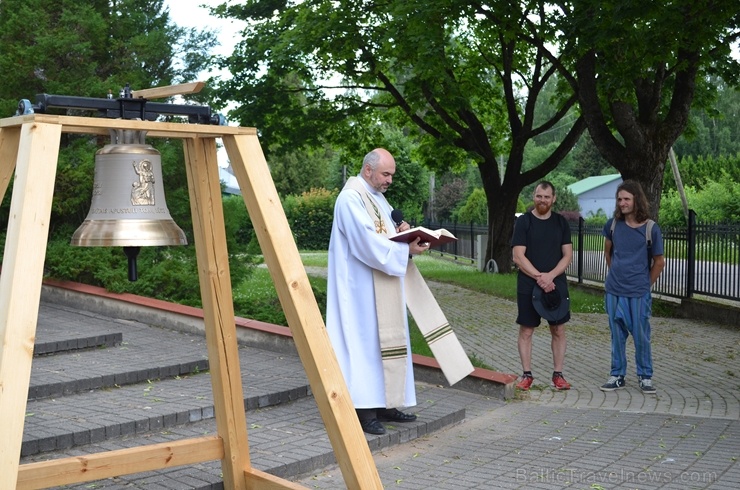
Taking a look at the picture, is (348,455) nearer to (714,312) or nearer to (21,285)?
(21,285)

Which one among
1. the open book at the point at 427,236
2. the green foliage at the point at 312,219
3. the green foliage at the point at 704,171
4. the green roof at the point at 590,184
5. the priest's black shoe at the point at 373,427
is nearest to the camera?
the open book at the point at 427,236

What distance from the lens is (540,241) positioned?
29.6 ft

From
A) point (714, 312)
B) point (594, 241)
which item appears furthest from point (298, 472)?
point (594, 241)

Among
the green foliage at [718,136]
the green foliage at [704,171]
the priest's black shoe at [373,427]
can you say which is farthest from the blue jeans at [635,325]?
the green foliage at [718,136]

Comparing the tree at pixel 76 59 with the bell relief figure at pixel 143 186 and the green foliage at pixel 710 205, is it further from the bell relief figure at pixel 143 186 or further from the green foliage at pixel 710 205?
the green foliage at pixel 710 205

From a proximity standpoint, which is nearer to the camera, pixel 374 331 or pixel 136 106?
pixel 136 106

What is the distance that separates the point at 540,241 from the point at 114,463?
5.11 meters

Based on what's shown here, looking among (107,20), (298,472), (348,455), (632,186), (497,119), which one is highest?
(497,119)

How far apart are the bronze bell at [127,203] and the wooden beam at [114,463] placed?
1250 millimetres

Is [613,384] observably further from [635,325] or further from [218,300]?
[218,300]

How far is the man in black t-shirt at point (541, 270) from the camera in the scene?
8930mm

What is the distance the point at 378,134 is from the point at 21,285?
25094mm

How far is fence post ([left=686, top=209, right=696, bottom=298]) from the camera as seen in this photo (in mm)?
16734

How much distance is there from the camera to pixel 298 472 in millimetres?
6156
